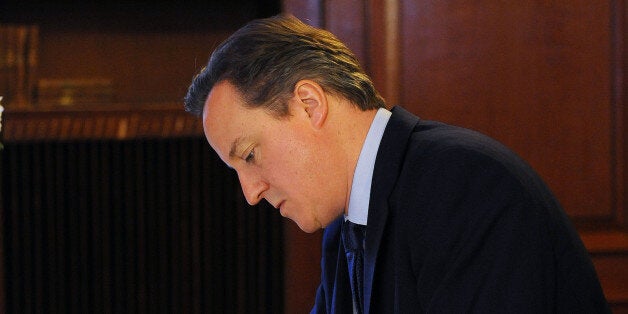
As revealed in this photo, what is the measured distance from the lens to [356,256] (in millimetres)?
1650

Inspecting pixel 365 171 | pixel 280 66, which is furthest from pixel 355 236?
pixel 280 66

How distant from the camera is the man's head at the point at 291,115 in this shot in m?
1.54

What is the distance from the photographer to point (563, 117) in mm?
2777

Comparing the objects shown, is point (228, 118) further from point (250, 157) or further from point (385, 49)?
point (385, 49)

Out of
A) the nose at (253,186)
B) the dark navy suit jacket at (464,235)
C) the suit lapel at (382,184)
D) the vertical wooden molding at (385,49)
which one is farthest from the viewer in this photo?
the vertical wooden molding at (385,49)

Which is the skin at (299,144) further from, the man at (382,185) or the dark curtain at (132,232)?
the dark curtain at (132,232)

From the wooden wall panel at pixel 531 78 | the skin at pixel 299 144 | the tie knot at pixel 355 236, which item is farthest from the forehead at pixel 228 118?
the wooden wall panel at pixel 531 78

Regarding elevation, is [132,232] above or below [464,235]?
below

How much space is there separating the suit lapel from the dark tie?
0.09 metres

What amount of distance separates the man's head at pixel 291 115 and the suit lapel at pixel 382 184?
7 centimetres

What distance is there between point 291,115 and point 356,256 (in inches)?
12.1

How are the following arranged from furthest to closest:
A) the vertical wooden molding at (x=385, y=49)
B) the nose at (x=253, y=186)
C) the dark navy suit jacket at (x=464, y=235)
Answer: the vertical wooden molding at (x=385, y=49)
the nose at (x=253, y=186)
the dark navy suit jacket at (x=464, y=235)

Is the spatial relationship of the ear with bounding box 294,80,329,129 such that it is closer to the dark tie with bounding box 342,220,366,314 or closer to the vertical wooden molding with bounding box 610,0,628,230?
the dark tie with bounding box 342,220,366,314

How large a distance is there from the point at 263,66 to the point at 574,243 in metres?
0.61
